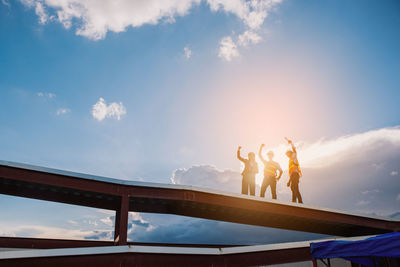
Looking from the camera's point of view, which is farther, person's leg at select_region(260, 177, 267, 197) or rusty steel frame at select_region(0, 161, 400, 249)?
person's leg at select_region(260, 177, 267, 197)

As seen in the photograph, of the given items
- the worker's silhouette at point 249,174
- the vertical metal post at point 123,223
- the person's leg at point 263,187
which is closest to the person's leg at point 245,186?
the worker's silhouette at point 249,174

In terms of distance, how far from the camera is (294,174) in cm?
1196

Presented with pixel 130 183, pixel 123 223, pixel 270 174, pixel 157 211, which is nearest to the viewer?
pixel 123 223

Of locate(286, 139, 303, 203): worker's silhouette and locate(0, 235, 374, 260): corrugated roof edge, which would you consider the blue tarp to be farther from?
locate(286, 139, 303, 203): worker's silhouette

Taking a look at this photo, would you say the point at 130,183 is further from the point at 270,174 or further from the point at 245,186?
the point at 270,174

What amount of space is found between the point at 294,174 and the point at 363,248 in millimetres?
5769

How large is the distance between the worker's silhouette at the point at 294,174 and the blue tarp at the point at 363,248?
13.6 feet

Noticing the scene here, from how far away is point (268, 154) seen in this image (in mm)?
12352

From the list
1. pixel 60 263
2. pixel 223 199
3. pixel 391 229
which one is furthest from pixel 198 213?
pixel 391 229

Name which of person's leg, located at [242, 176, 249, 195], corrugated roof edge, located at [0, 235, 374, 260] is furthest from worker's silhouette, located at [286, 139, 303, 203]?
corrugated roof edge, located at [0, 235, 374, 260]

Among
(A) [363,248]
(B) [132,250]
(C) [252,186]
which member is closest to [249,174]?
(C) [252,186]

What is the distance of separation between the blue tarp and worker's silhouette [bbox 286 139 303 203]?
415 cm

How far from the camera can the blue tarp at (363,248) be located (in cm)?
567

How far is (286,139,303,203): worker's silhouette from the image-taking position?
12.0 metres
